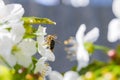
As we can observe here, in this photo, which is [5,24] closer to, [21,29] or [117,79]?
[21,29]

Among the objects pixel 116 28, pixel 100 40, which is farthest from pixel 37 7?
pixel 116 28

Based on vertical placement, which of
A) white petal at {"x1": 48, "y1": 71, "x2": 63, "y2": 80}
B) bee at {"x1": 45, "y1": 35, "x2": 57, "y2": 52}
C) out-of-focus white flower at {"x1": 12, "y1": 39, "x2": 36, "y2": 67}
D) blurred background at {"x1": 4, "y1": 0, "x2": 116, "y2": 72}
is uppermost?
blurred background at {"x1": 4, "y1": 0, "x2": 116, "y2": 72}

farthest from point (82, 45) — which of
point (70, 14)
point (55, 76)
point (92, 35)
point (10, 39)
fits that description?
point (70, 14)

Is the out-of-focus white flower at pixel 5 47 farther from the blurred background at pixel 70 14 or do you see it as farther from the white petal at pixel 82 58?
the blurred background at pixel 70 14

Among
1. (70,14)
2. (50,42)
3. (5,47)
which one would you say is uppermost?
(70,14)

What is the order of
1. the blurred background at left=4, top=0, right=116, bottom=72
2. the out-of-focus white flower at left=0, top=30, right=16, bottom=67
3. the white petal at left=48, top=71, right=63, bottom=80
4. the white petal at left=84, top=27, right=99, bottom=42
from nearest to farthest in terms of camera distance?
1. the out-of-focus white flower at left=0, top=30, right=16, bottom=67
2. the white petal at left=48, top=71, right=63, bottom=80
3. the white petal at left=84, top=27, right=99, bottom=42
4. the blurred background at left=4, top=0, right=116, bottom=72

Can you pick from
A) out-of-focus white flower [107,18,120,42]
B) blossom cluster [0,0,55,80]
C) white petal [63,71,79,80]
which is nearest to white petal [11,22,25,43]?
blossom cluster [0,0,55,80]

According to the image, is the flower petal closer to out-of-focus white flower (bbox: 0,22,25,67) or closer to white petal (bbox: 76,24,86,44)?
out-of-focus white flower (bbox: 0,22,25,67)

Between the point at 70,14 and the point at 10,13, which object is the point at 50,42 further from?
the point at 70,14

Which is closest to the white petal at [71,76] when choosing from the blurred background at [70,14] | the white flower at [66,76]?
the white flower at [66,76]
